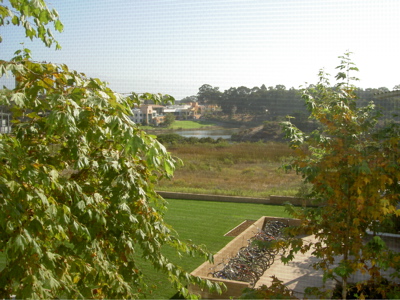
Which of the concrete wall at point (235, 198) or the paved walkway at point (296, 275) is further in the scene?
the concrete wall at point (235, 198)

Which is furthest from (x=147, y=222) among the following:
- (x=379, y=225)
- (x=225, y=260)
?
(x=225, y=260)

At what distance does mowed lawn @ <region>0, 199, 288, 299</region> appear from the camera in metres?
4.20

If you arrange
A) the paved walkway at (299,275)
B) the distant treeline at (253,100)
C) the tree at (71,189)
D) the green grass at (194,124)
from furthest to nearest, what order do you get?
the green grass at (194,124) → the distant treeline at (253,100) → the paved walkway at (299,275) → the tree at (71,189)

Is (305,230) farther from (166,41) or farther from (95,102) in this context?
(166,41)

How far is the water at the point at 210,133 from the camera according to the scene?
27.0 ft

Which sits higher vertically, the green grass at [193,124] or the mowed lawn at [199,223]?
the green grass at [193,124]

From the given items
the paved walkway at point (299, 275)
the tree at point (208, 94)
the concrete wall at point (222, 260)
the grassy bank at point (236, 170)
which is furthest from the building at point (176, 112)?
the paved walkway at point (299, 275)

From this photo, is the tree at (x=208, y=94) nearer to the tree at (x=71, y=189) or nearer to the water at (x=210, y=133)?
the water at (x=210, y=133)

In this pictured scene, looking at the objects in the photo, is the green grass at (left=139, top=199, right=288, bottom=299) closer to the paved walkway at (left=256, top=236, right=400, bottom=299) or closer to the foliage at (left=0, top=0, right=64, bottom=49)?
the paved walkway at (left=256, top=236, right=400, bottom=299)

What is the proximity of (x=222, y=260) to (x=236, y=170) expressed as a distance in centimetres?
448

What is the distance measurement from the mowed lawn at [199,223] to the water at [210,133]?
151cm

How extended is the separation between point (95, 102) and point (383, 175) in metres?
1.57

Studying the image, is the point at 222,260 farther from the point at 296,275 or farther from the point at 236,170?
the point at 236,170

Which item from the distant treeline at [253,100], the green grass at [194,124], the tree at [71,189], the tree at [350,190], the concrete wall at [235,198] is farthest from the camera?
the concrete wall at [235,198]
